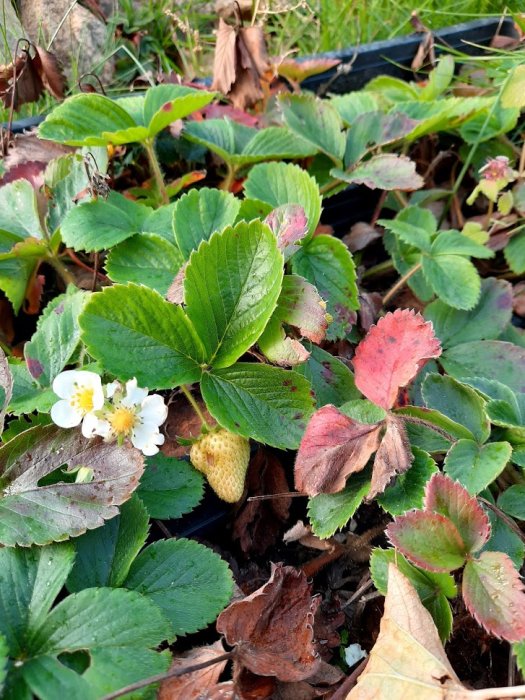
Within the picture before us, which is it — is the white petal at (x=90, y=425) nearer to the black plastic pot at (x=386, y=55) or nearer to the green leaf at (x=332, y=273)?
the green leaf at (x=332, y=273)

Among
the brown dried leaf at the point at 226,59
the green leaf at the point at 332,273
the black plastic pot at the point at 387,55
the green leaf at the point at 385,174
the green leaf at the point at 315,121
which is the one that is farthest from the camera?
the black plastic pot at the point at 387,55

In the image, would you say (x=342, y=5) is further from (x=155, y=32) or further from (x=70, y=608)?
(x=70, y=608)

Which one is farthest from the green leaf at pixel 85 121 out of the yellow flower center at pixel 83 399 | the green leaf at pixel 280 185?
the yellow flower center at pixel 83 399

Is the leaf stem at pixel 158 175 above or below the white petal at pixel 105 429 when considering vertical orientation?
above

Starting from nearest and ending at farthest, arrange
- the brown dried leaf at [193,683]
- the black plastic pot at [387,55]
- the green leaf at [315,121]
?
the brown dried leaf at [193,683] < the green leaf at [315,121] < the black plastic pot at [387,55]

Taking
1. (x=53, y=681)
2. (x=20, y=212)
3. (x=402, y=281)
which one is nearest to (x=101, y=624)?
(x=53, y=681)

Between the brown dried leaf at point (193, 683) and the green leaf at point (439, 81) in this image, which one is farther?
the green leaf at point (439, 81)

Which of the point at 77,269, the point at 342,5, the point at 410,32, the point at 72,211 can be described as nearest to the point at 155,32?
the point at 342,5
